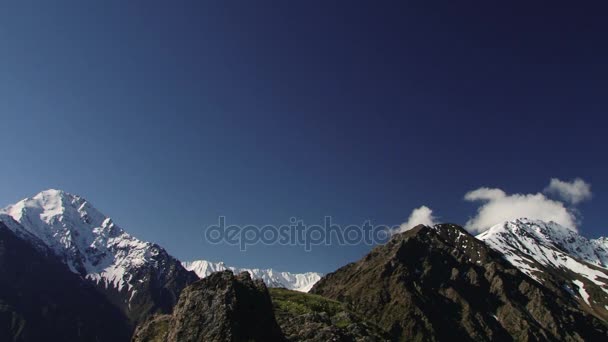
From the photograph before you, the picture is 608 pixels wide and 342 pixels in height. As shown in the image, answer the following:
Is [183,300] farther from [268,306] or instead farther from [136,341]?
[136,341]

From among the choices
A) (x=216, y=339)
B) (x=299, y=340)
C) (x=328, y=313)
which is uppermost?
(x=328, y=313)

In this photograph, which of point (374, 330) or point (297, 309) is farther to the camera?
point (297, 309)

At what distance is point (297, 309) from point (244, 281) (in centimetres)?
1749

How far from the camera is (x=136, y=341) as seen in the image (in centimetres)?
3519

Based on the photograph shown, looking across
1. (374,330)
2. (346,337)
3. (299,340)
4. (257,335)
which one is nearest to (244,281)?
(257,335)

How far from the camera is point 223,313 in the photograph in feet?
83.4

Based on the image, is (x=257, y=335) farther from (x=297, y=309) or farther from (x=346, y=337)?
(x=297, y=309)

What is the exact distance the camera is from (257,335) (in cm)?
2564

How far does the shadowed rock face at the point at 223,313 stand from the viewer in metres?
25.1

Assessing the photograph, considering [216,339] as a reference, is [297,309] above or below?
above

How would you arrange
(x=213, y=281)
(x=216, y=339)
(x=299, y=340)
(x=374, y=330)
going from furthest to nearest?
(x=374, y=330), (x=299, y=340), (x=213, y=281), (x=216, y=339)

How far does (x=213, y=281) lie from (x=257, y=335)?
3.91 metres

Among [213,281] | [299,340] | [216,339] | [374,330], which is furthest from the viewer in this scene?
[374,330]

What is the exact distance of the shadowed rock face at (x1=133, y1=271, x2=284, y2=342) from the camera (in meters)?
25.1
